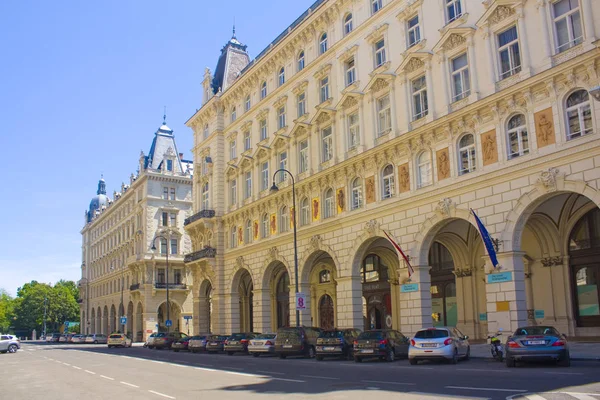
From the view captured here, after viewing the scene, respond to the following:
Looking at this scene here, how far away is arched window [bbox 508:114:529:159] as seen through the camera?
2459 cm

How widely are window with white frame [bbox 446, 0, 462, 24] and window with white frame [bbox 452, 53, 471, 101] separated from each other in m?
2.03

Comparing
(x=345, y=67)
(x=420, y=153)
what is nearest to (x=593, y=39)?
(x=420, y=153)

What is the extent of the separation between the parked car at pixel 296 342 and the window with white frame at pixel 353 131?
1116 cm

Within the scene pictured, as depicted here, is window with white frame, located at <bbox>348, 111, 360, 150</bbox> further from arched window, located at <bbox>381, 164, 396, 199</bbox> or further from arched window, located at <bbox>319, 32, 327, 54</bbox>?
arched window, located at <bbox>319, 32, 327, 54</bbox>

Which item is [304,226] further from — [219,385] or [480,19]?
[219,385]

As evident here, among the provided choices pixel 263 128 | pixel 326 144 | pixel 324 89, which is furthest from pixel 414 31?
pixel 263 128

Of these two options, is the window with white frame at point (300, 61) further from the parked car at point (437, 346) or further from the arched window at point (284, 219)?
the parked car at point (437, 346)

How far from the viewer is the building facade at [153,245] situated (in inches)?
3009

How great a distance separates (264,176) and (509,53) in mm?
22762

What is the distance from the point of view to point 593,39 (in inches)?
866

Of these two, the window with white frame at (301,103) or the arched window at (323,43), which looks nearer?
the arched window at (323,43)

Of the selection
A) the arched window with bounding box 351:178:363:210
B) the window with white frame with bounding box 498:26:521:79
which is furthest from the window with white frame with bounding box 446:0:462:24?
the arched window with bounding box 351:178:363:210

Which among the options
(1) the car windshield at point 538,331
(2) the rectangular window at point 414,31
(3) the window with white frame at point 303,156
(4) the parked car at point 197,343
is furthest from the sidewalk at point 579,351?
(4) the parked car at point 197,343

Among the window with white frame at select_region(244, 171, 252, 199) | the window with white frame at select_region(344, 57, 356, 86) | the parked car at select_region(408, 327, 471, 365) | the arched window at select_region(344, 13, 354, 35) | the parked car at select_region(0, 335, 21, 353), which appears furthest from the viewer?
the parked car at select_region(0, 335, 21, 353)
